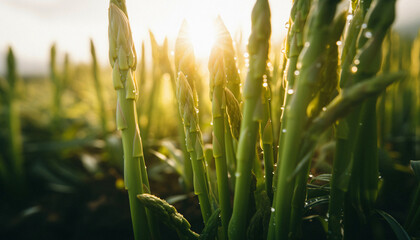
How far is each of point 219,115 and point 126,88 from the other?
0.57ft

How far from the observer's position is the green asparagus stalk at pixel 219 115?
0.44m

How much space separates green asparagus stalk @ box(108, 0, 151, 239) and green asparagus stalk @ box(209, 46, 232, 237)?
0.14 meters

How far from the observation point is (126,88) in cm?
46

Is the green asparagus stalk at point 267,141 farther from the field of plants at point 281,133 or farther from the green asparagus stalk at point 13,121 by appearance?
the green asparagus stalk at point 13,121

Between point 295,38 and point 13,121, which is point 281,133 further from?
point 13,121

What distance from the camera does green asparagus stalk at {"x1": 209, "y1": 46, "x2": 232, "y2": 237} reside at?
442 mm

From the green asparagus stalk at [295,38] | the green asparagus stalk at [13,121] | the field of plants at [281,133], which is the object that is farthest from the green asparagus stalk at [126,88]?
the green asparagus stalk at [13,121]

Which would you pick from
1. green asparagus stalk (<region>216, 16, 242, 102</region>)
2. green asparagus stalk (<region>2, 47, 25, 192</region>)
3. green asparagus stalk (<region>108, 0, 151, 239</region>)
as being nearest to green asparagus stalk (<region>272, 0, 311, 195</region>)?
green asparagus stalk (<region>216, 16, 242, 102</region>)

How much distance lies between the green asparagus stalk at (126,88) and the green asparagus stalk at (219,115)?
144mm

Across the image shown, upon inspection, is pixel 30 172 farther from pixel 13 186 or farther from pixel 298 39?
pixel 298 39

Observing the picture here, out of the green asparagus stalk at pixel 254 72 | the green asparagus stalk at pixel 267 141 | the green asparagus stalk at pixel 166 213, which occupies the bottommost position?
the green asparagus stalk at pixel 166 213

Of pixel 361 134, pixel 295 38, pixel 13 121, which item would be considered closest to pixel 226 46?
pixel 295 38

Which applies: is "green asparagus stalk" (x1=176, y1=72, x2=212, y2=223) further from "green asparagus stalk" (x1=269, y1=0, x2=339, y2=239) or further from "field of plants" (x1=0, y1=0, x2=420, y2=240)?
"green asparagus stalk" (x1=269, y1=0, x2=339, y2=239)

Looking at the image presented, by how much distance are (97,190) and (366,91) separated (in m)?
1.22
